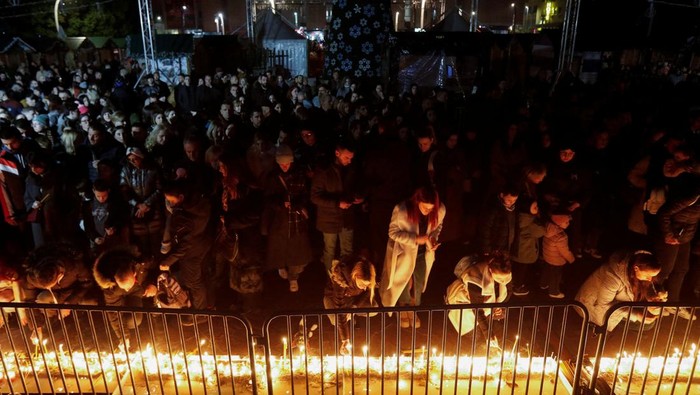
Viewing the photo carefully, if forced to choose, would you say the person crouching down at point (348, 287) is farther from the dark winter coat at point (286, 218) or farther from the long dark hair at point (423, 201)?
the dark winter coat at point (286, 218)

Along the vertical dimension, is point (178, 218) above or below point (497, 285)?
above

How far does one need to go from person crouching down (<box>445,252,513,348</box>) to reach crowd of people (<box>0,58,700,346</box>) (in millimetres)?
18

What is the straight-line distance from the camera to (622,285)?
4.77m

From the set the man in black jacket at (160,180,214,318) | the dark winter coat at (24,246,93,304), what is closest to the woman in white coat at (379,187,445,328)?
the man in black jacket at (160,180,214,318)

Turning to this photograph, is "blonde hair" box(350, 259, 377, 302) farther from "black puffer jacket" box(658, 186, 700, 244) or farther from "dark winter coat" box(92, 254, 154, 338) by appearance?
"black puffer jacket" box(658, 186, 700, 244)

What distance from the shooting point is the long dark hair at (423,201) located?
4945 millimetres

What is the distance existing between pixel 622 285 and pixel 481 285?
1.43 meters

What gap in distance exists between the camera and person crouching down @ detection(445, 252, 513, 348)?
4414mm

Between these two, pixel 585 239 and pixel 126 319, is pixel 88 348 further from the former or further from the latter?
pixel 585 239

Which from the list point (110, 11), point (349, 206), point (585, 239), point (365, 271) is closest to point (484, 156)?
point (585, 239)

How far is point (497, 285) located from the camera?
15.9 ft

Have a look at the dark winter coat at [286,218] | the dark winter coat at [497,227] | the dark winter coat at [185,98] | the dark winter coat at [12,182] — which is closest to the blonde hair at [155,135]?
the dark winter coat at [12,182]

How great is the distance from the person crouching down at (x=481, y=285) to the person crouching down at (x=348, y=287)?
0.80m

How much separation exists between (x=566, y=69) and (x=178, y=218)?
14779mm
